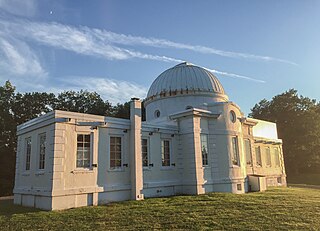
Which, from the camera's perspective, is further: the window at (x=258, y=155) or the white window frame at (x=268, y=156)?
the white window frame at (x=268, y=156)

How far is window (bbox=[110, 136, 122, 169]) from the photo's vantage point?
1438 centimetres

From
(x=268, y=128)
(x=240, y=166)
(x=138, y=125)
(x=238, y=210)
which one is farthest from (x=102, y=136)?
(x=268, y=128)

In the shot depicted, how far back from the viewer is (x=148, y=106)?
24.1 m

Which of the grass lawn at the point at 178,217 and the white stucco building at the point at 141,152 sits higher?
the white stucco building at the point at 141,152

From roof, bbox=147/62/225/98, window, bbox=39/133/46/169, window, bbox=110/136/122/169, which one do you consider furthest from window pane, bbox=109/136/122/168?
roof, bbox=147/62/225/98

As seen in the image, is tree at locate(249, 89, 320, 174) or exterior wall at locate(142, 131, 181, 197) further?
tree at locate(249, 89, 320, 174)

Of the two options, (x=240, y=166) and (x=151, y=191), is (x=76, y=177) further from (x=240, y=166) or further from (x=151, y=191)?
(x=240, y=166)

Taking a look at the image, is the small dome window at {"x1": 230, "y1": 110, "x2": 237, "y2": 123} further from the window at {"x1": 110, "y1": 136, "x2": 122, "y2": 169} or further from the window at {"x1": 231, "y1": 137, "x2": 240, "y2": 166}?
the window at {"x1": 110, "y1": 136, "x2": 122, "y2": 169}

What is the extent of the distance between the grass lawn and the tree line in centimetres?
2068

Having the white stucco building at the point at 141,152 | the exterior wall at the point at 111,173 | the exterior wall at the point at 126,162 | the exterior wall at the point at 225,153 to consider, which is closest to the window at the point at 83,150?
the white stucco building at the point at 141,152

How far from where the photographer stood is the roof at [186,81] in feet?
72.8

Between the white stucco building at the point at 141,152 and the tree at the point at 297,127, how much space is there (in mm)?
24047

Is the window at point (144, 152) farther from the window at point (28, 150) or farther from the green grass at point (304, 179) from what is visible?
the green grass at point (304, 179)

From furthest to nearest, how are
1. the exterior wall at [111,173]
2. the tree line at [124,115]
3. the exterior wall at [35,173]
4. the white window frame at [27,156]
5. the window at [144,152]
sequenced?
the tree line at [124,115] < the window at [144,152] < the white window frame at [27,156] < the exterior wall at [111,173] < the exterior wall at [35,173]
